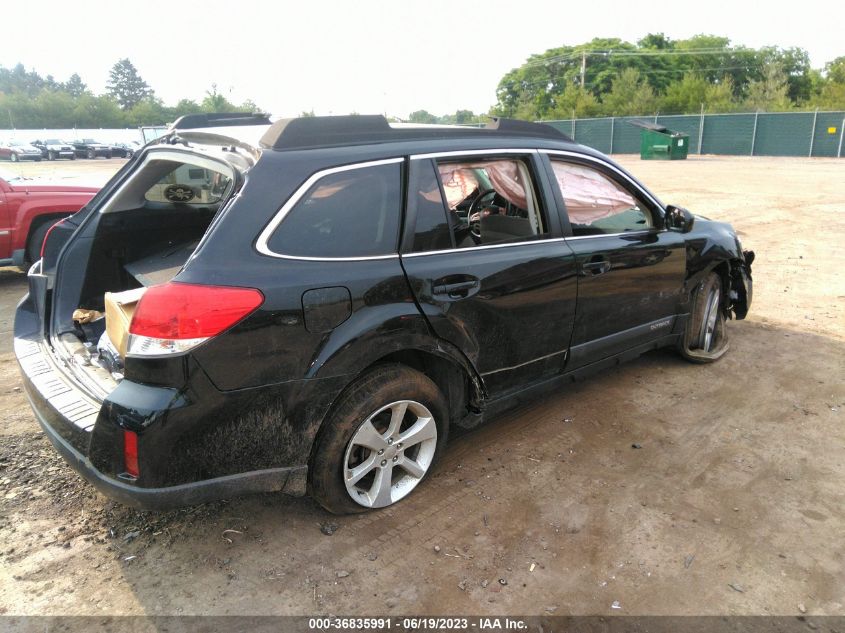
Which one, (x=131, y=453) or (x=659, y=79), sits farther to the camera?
(x=659, y=79)

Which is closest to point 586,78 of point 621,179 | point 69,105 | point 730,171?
point 730,171

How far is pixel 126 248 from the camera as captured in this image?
381cm

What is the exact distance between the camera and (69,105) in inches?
3012

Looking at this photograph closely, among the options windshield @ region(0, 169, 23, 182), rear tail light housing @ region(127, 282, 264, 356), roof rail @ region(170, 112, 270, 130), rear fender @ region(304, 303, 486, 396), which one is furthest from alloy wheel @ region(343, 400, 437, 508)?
windshield @ region(0, 169, 23, 182)

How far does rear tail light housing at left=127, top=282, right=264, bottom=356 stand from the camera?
7.49 feet

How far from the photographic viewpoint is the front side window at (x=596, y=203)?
3.64 metres

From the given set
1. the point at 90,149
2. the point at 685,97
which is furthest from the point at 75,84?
the point at 685,97

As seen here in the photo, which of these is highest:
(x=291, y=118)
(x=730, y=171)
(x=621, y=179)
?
(x=291, y=118)

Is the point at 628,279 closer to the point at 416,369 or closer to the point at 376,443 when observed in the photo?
the point at 416,369

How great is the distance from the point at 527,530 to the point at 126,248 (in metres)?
2.85

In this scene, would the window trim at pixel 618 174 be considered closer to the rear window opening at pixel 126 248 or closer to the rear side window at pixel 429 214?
the rear side window at pixel 429 214

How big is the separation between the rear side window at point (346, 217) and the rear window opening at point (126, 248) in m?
0.77

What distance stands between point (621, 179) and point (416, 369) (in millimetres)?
2013

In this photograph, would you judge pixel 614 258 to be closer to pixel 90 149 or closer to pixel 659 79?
pixel 90 149
